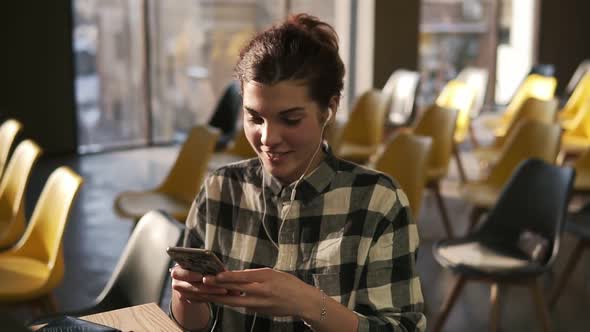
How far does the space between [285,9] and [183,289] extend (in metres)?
8.48

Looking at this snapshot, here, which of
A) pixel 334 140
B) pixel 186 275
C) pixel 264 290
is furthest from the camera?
pixel 334 140

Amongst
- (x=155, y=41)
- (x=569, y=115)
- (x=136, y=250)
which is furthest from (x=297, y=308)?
(x=155, y=41)

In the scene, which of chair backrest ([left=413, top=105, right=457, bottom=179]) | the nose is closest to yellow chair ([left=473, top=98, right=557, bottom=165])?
chair backrest ([left=413, top=105, right=457, bottom=179])

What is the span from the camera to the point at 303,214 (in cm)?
194

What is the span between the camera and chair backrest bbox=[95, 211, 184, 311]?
2537mm

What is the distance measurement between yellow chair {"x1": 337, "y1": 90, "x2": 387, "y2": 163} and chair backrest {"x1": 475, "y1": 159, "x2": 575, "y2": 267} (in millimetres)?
2437

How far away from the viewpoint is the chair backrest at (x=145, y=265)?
8.32ft

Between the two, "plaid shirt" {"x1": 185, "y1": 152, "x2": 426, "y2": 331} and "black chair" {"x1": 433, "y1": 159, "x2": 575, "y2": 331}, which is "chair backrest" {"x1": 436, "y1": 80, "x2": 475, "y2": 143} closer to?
"black chair" {"x1": 433, "y1": 159, "x2": 575, "y2": 331}

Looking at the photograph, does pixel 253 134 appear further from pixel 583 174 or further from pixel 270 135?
pixel 583 174

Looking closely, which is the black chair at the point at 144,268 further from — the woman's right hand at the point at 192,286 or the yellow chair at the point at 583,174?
the yellow chair at the point at 583,174

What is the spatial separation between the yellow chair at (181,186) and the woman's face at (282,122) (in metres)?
2.53

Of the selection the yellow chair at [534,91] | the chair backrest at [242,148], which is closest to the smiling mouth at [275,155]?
the chair backrest at [242,148]

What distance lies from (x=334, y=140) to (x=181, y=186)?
3.59 feet

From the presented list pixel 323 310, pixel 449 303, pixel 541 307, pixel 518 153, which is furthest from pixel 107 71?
pixel 323 310
